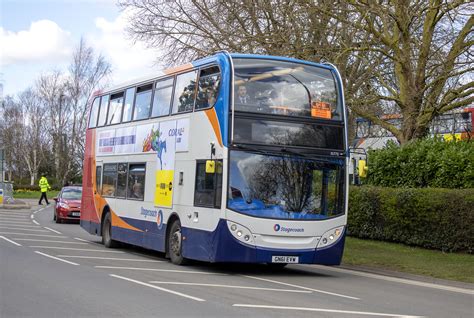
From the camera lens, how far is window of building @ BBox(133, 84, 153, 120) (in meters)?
18.4

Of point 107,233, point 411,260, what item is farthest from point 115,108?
point 411,260

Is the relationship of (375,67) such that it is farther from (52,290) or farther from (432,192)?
(52,290)

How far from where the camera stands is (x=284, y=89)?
48.6 ft

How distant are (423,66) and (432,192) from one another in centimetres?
446

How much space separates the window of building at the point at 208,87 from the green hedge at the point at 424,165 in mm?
9053

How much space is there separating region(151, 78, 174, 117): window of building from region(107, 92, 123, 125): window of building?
8.42ft

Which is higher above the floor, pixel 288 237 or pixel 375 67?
pixel 375 67

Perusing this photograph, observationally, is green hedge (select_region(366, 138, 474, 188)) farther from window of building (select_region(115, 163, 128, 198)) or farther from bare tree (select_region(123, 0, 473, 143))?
window of building (select_region(115, 163, 128, 198))

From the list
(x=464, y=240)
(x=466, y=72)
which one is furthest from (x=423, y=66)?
(x=464, y=240)

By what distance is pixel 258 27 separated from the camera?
2514 centimetres

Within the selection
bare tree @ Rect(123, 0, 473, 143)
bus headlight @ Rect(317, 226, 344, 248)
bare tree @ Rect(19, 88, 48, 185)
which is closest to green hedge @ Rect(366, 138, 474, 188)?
bare tree @ Rect(123, 0, 473, 143)

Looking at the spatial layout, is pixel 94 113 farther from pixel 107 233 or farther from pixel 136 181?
pixel 136 181

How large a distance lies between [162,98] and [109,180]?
406 cm

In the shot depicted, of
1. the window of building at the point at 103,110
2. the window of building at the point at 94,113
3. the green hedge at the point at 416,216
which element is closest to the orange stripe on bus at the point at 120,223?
the window of building at the point at 103,110
